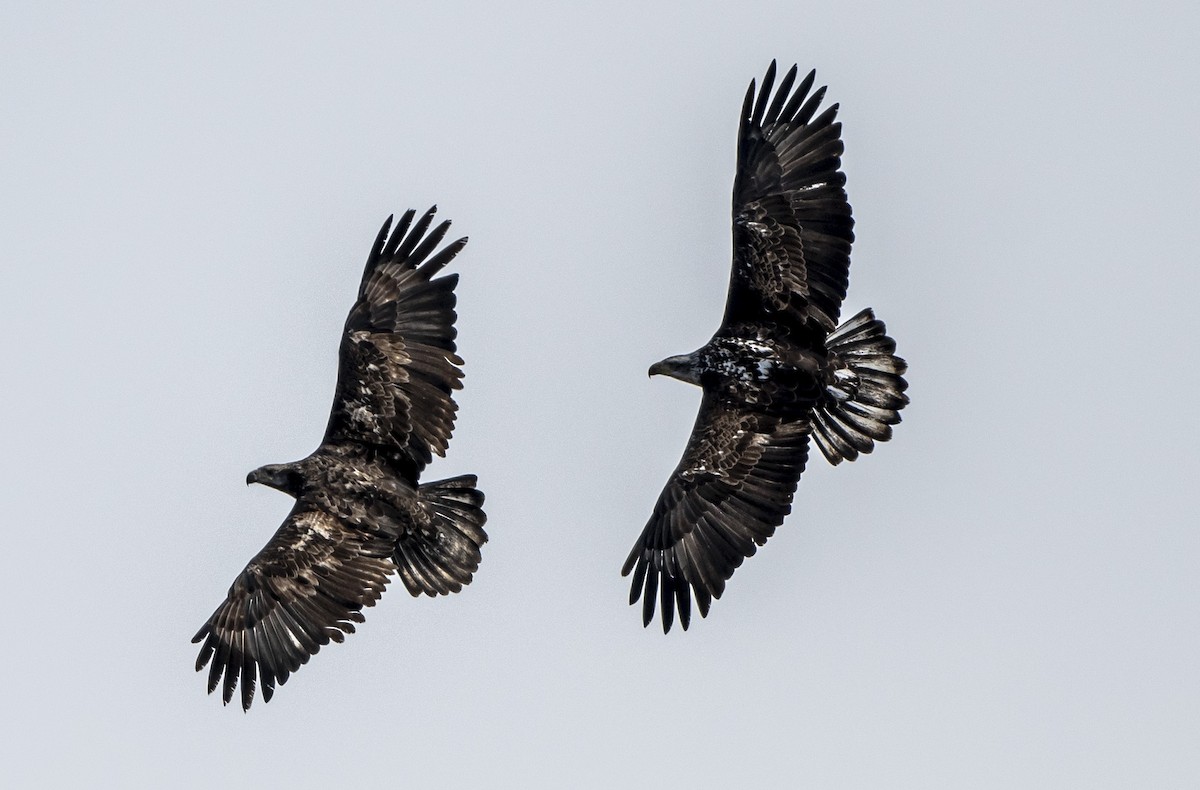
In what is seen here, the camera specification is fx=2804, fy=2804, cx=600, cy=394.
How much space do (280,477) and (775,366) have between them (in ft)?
13.7

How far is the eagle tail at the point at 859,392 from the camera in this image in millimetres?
23203

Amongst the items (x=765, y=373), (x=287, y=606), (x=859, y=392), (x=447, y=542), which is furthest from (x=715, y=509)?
(x=287, y=606)

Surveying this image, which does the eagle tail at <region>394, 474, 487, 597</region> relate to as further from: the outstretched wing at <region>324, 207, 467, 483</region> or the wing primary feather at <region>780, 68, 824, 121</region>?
the wing primary feather at <region>780, 68, 824, 121</region>

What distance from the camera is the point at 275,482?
75.8ft

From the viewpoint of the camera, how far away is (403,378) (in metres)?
23.0

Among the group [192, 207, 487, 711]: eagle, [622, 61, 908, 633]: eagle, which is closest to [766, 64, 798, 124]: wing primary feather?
[622, 61, 908, 633]: eagle

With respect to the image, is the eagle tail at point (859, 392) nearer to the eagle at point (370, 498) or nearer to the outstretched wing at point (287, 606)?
the eagle at point (370, 498)

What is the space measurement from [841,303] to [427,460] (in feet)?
12.0

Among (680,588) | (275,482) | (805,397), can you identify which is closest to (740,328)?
(805,397)

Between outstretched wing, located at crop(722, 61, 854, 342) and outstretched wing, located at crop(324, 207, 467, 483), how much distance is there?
2398 mm

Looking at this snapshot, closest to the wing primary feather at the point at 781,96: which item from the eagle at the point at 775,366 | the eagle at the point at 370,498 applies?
the eagle at the point at 775,366

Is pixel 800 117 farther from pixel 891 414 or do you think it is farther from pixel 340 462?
pixel 340 462

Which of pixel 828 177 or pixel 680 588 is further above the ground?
pixel 828 177

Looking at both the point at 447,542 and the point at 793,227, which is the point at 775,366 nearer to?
the point at 793,227
